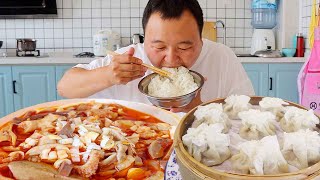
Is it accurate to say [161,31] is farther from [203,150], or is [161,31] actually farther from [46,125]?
[203,150]

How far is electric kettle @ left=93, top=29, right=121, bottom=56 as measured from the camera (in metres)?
3.33

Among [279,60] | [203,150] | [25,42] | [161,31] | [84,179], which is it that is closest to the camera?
[203,150]

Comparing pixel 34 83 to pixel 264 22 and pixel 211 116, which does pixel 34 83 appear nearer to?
pixel 264 22

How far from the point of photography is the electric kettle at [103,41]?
333cm

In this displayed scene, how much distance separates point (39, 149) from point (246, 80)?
101 cm

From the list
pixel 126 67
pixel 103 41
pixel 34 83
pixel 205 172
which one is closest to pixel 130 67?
pixel 126 67

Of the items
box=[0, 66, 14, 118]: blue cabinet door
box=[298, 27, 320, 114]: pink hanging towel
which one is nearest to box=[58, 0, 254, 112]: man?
box=[298, 27, 320, 114]: pink hanging towel

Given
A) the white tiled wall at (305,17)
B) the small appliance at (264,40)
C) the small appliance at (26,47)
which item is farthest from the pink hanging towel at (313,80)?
the small appliance at (26,47)

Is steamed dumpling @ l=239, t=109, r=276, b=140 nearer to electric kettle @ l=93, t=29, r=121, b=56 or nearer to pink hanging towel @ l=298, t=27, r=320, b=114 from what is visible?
pink hanging towel @ l=298, t=27, r=320, b=114

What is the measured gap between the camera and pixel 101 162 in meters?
0.63

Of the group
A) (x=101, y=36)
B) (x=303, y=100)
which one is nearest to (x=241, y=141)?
(x=303, y=100)

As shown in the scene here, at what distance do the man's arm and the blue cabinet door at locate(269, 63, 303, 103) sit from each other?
86.0 inches

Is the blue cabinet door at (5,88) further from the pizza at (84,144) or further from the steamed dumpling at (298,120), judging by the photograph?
the steamed dumpling at (298,120)

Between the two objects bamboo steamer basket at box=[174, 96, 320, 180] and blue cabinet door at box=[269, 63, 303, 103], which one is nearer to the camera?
bamboo steamer basket at box=[174, 96, 320, 180]
